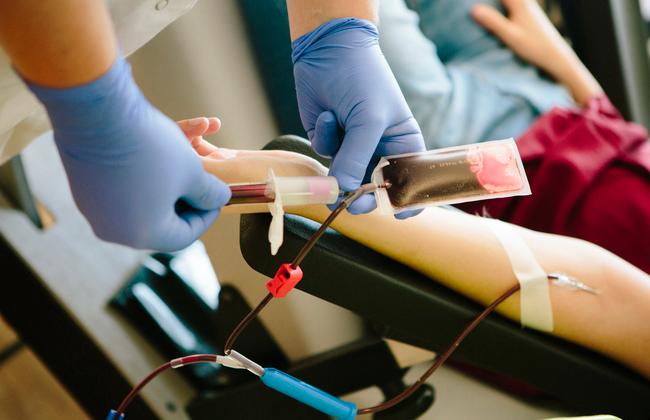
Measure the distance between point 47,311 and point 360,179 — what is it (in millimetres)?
715

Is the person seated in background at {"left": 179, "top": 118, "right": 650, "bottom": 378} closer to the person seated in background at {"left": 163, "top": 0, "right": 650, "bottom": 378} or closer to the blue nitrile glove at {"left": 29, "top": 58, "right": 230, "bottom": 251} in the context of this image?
the person seated in background at {"left": 163, "top": 0, "right": 650, "bottom": 378}

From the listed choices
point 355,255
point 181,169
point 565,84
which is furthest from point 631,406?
point 565,84

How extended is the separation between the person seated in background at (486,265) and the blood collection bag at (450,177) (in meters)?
0.07

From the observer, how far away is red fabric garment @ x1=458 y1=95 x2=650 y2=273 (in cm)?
93

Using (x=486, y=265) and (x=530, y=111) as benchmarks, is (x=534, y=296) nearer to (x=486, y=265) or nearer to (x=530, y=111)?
(x=486, y=265)

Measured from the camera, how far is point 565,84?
4.71ft

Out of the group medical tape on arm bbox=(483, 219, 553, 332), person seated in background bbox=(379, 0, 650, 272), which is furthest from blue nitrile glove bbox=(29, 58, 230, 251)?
person seated in background bbox=(379, 0, 650, 272)

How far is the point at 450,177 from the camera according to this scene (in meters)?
0.65

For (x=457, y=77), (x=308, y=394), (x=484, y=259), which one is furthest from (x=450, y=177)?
(x=457, y=77)

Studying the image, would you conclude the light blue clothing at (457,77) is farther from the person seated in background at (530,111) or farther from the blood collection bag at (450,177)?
the blood collection bag at (450,177)

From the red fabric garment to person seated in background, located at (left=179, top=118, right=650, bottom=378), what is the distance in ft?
0.61

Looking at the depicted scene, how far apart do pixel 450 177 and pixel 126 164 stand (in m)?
0.36

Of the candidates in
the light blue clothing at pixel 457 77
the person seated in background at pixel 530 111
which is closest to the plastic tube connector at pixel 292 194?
the person seated in background at pixel 530 111

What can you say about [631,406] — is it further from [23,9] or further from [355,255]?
[23,9]
